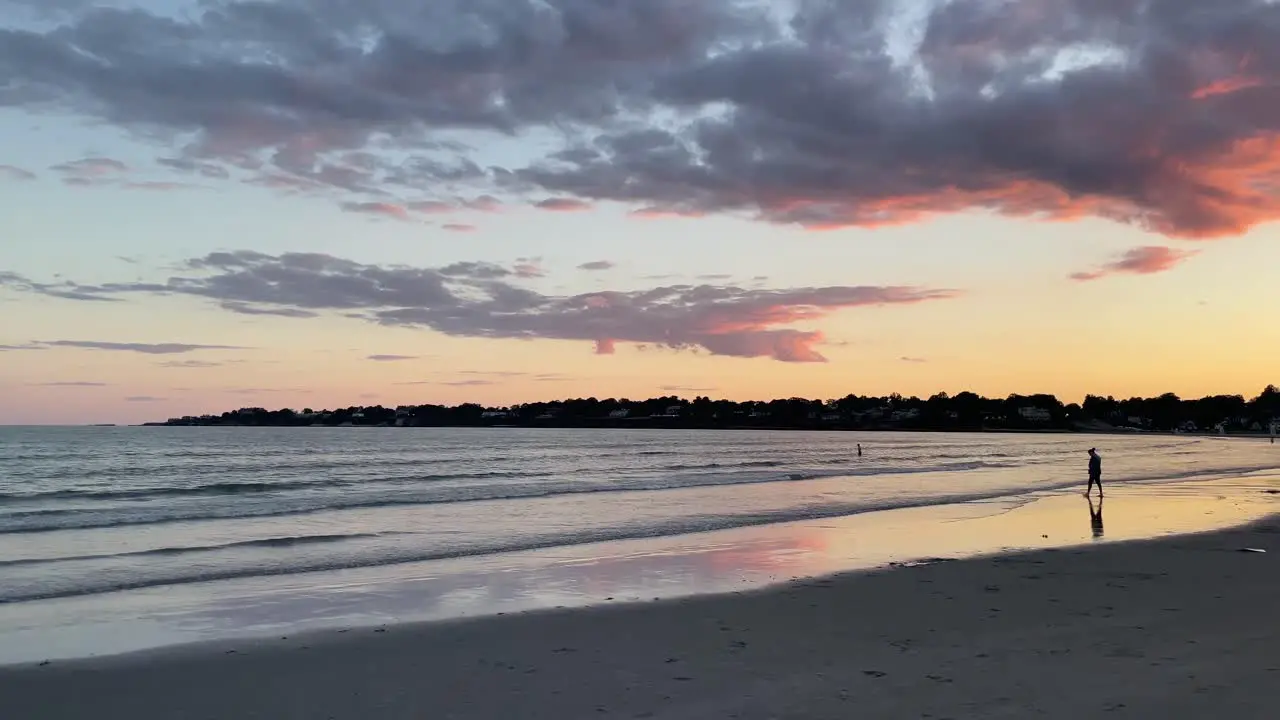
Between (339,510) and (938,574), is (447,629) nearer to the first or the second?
(938,574)

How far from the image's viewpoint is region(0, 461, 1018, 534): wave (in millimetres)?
27438

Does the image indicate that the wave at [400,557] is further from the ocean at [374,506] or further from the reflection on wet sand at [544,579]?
the reflection on wet sand at [544,579]

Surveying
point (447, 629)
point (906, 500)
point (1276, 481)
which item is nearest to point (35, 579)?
point (447, 629)

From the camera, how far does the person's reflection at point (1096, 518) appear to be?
21831mm

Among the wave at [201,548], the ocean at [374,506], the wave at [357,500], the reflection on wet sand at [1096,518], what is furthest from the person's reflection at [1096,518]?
the wave at [357,500]

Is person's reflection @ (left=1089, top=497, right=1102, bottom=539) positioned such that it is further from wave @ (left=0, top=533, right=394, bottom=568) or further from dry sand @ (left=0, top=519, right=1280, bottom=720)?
wave @ (left=0, top=533, right=394, bottom=568)

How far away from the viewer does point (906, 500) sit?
33656 millimetres

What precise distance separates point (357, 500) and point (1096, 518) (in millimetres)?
24788

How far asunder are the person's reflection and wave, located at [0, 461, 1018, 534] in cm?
1761

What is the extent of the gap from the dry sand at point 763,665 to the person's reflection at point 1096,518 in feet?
26.6

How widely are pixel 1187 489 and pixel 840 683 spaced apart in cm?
3468

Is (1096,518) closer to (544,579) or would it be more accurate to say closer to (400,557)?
(544,579)

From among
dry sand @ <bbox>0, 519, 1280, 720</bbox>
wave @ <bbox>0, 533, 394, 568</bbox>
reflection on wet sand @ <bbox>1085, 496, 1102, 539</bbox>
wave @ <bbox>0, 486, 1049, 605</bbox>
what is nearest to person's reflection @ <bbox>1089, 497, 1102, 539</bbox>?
reflection on wet sand @ <bbox>1085, 496, 1102, 539</bbox>

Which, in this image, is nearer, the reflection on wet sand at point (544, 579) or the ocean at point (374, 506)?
the reflection on wet sand at point (544, 579)
